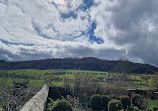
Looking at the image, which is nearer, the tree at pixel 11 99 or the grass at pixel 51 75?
the tree at pixel 11 99

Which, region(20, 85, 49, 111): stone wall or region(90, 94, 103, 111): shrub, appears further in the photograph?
region(90, 94, 103, 111): shrub

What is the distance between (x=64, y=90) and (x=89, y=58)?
261 ft

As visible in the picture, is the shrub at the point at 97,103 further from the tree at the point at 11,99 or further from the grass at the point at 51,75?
the tree at the point at 11,99

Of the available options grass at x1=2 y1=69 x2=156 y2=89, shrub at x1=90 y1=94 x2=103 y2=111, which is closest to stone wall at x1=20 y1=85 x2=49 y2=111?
grass at x1=2 y1=69 x2=156 y2=89

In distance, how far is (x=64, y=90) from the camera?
14828 mm

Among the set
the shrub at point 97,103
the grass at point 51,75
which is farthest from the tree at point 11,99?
the shrub at point 97,103

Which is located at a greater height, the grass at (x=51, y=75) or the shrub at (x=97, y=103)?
the grass at (x=51, y=75)

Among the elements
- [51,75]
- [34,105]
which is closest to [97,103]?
[51,75]

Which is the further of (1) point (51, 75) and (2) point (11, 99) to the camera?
(1) point (51, 75)

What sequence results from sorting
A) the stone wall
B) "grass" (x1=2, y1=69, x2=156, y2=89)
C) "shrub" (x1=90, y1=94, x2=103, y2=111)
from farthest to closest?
"grass" (x1=2, y1=69, x2=156, y2=89) < "shrub" (x1=90, y1=94, x2=103, y2=111) < the stone wall

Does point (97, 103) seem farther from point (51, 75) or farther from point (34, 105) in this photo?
point (34, 105)

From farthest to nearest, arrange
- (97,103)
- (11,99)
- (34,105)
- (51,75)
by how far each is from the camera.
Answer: (51,75) < (97,103) < (11,99) < (34,105)

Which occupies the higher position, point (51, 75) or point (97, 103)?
point (51, 75)

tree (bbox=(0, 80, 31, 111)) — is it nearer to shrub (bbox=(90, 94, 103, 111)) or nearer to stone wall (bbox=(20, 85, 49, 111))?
stone wall (bbox=(20, 85, 49, 111))
